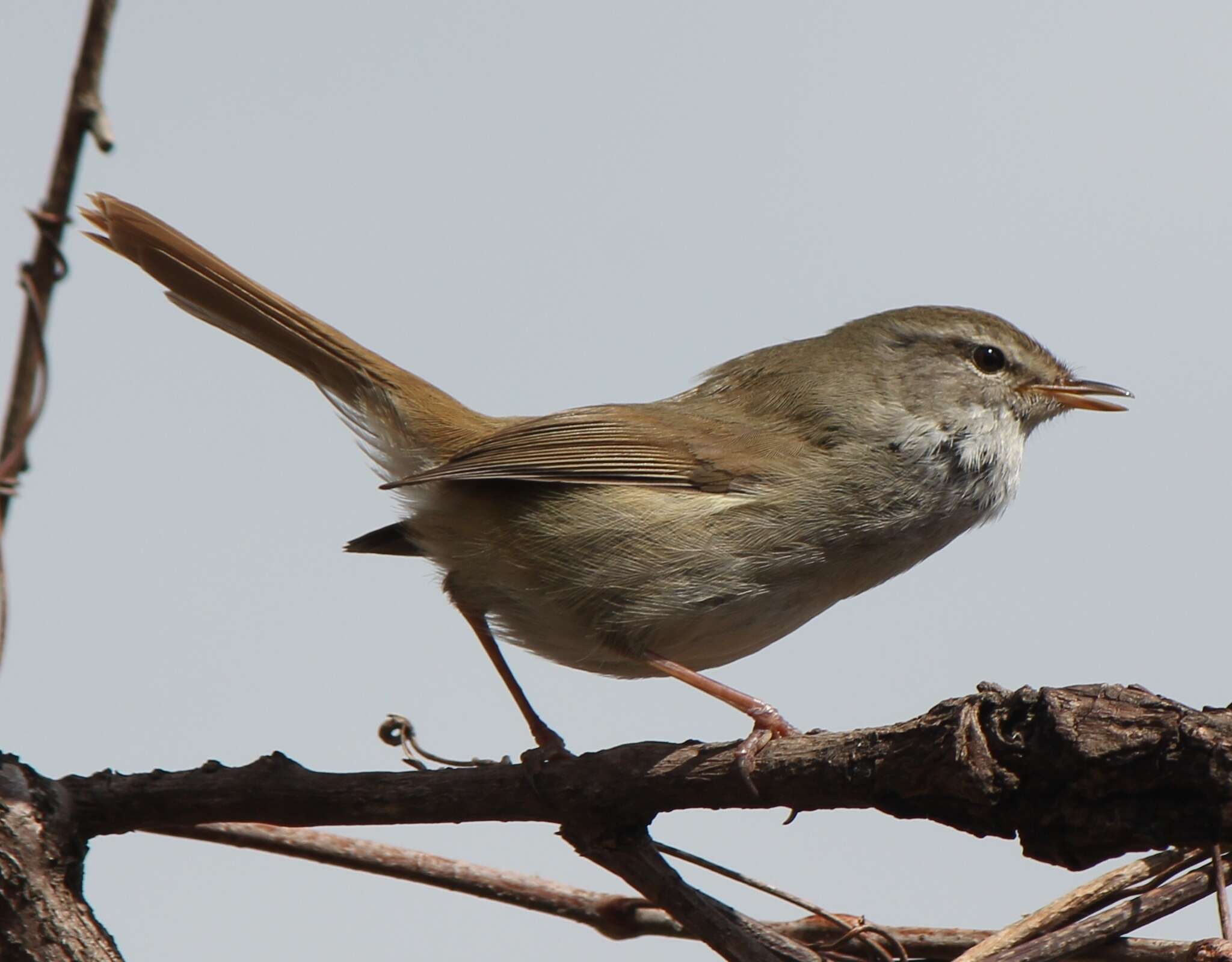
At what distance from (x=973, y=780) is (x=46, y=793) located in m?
1.85

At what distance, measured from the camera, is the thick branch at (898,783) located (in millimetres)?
1928

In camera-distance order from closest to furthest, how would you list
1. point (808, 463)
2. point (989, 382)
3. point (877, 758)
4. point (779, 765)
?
point (877, 758) → point (779, 765) → point (808, 463) → point (989, 382)

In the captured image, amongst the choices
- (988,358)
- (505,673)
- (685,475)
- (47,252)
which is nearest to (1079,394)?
(988,358)

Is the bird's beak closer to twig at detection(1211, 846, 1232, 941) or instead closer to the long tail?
the long tail

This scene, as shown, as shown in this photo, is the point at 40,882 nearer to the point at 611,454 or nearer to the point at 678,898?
the point at 678,898

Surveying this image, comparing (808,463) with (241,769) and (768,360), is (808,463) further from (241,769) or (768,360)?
(241,769)

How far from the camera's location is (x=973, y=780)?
2.04 metres

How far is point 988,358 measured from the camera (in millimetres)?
4613

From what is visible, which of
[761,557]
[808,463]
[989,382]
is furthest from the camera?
[989,382]

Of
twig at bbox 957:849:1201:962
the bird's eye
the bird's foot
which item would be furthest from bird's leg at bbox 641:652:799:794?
the bird's eye

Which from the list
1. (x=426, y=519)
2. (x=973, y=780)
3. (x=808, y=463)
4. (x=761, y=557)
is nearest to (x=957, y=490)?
(x=808, y=463)

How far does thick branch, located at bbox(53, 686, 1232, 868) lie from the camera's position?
1.93 m

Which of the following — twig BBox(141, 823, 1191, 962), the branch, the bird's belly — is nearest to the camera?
the branch

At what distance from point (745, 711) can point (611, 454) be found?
1060mm
